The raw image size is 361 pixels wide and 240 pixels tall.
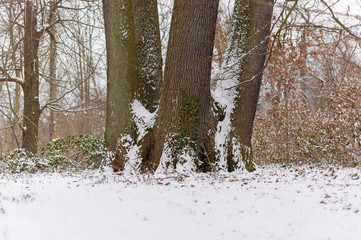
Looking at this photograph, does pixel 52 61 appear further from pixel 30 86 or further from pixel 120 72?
pixel 120 72

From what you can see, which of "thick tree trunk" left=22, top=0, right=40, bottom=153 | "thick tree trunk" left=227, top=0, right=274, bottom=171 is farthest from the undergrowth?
"thick tree trunk" left=227, top=0, right=274, bottom=171

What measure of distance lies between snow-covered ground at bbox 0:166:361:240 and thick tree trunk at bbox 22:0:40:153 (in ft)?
16.9

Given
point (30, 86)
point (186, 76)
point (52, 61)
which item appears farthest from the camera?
point (52, 61)

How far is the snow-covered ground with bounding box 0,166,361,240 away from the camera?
2.60 metres

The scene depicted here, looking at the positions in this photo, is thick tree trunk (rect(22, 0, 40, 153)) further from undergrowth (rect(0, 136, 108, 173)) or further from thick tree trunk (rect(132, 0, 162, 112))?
thick tree trunk (rect(132, 0, 162, 112))

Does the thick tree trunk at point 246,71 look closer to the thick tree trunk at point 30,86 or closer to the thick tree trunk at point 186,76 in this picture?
the thick tree trunk at point 186,76

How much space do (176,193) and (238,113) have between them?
2.80m

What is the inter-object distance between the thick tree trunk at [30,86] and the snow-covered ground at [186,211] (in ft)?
16.9

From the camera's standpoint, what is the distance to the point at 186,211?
10.7 feet

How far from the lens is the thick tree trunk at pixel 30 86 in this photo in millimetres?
8867

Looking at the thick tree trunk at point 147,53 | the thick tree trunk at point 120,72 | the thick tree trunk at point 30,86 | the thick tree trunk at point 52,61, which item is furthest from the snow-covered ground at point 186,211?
the thick tree trunk at point 52,61

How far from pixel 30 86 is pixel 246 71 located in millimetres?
6180

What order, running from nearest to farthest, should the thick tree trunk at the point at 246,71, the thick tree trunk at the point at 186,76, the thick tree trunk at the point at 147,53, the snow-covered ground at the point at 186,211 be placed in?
1. the snow-covered ground at the point at 186,211
2. the thick tree trunk at the point at 186,76
3. the thick tree trunk at the point at 246,71
4. the thick tree trunk at the point at 147,53

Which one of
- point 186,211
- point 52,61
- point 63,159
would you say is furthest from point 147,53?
point 52,61
